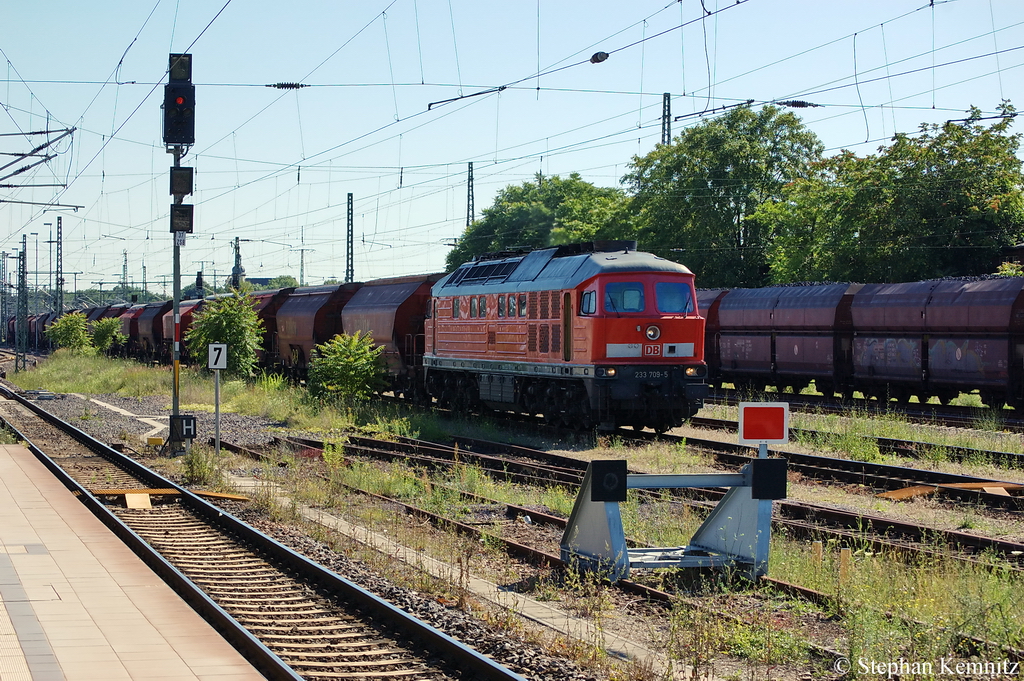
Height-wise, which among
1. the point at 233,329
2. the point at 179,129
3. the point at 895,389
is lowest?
the point at 895,389

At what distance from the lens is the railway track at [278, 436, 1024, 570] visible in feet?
33.9

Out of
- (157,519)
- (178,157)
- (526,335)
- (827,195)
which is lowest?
(157,519)

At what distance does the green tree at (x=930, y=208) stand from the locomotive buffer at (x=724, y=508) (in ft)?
104

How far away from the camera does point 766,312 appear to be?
31.1 meters

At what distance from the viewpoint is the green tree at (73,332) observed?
61.2 meters

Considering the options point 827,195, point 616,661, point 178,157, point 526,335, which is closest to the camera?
point 616,661

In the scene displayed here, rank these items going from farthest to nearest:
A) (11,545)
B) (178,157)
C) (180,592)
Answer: (178,157) → (11,545) → (180,592)

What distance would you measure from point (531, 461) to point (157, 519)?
22.3 feet

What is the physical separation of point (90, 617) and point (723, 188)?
5204 cm

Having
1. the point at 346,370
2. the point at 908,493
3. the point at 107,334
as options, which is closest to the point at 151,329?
the point at 107,334

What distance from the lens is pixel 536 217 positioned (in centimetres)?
8331

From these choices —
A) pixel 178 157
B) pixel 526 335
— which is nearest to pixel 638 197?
pixel 526 335

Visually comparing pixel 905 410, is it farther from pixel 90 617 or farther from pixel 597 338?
pixel 90 617

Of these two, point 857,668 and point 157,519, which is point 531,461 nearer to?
point 157,519
